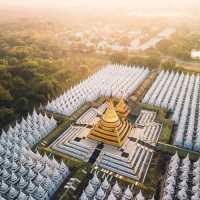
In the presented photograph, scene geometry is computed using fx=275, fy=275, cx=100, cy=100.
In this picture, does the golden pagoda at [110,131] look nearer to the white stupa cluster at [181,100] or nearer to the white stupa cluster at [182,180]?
the white stupa cluster at [182,180]

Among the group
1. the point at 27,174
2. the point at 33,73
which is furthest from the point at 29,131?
the point at 33,73

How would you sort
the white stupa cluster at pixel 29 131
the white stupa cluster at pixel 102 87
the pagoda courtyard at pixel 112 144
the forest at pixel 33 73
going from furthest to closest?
the forest at pixel 33 73 → the white stupa cluster at pixel 102 87 → the white stupa cluster at pixel 29 131 → the pagoda courtyard at pixel 112 144

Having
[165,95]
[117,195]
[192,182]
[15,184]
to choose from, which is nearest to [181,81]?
[165,95]

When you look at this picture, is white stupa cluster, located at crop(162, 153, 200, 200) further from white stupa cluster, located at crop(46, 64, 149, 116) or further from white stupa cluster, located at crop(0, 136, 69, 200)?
white stupa cluster, located at crop(46, 64, 149, 116)

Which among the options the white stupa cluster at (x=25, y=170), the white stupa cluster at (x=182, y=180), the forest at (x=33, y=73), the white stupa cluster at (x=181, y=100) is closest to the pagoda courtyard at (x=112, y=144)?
the white stupa cluster at (x=182, y=180)

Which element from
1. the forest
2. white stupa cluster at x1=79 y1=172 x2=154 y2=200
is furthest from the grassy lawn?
the forest

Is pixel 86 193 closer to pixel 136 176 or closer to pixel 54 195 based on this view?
pixel 54 195
